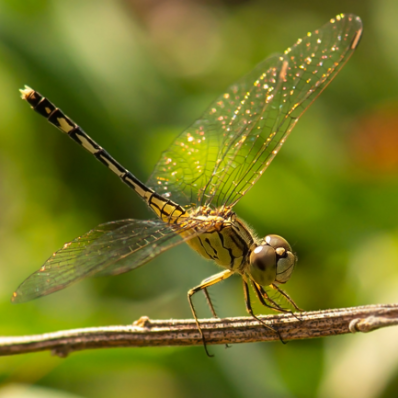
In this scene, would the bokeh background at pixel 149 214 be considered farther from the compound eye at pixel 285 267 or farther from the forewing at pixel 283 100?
the forewing at pixel 283 100

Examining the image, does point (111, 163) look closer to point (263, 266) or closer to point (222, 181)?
point (222, 181)

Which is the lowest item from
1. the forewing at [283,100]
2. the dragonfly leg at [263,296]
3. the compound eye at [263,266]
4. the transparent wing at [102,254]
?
→ the dragonfly leg at [263,296]

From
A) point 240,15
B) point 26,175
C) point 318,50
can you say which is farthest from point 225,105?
point 240,15

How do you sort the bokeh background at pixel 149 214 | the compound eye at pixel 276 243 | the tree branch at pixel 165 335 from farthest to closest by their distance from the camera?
the bokeh background at pixel 149 214 < the compound eye at pixel 276 243 < the tree branch at pixel 165 335

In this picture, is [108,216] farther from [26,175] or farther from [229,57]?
[229,57]

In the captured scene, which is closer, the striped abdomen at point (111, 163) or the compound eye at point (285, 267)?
the compound eye at point (285, 267)

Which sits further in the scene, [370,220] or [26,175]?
[26,175]

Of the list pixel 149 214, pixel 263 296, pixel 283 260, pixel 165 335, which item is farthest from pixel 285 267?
pixel 149 214

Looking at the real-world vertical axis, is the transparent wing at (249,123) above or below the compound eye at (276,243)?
above

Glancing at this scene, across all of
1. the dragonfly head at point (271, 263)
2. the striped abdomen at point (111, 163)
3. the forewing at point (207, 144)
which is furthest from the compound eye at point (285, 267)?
the forewing at point (207, 144)
